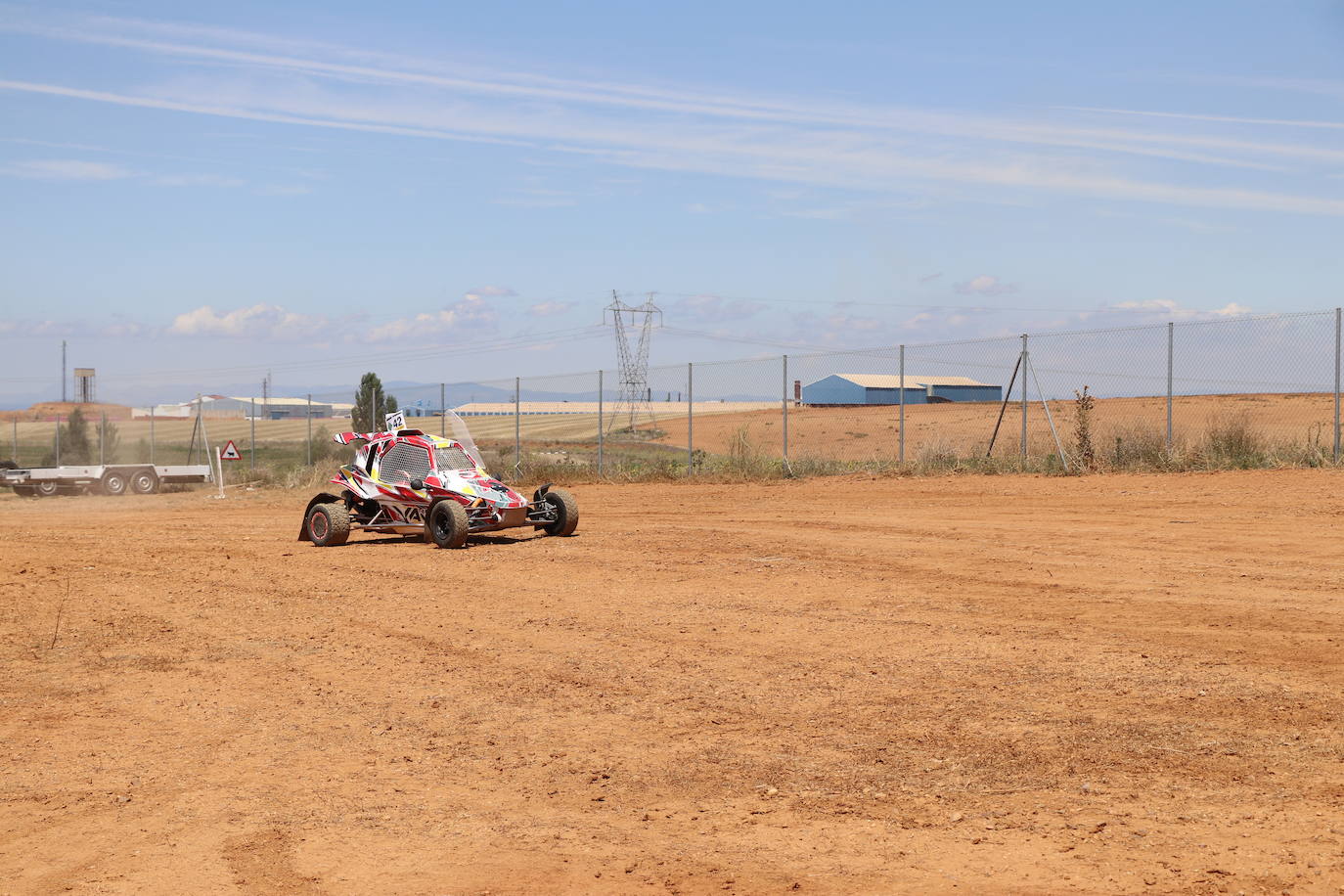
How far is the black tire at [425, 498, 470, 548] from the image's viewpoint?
55.1 feet

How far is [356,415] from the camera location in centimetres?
4428

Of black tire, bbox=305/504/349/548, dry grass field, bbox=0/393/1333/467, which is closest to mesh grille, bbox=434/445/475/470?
black tire, bbox=305/504/349/548

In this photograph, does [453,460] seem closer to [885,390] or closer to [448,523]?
[448,523]

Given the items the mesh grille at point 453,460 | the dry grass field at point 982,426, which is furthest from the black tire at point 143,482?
the mesh grille at point 453,460

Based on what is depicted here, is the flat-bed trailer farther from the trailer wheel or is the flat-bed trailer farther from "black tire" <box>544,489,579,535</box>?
"black tire" <box>544,489,579,535</box>

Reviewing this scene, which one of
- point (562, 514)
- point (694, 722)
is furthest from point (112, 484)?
point (694, 722)

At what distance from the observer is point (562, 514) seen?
17953 millimetres

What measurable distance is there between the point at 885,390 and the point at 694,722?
56682 mm

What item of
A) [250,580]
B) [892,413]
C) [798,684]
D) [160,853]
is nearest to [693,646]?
[798,684]

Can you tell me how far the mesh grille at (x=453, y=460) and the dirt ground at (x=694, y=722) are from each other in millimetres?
2580

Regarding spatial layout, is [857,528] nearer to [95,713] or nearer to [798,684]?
[798,684]

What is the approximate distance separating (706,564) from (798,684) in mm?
6108

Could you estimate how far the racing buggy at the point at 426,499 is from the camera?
17.3 metres

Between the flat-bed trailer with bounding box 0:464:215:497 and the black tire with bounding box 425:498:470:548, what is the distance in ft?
72.1
